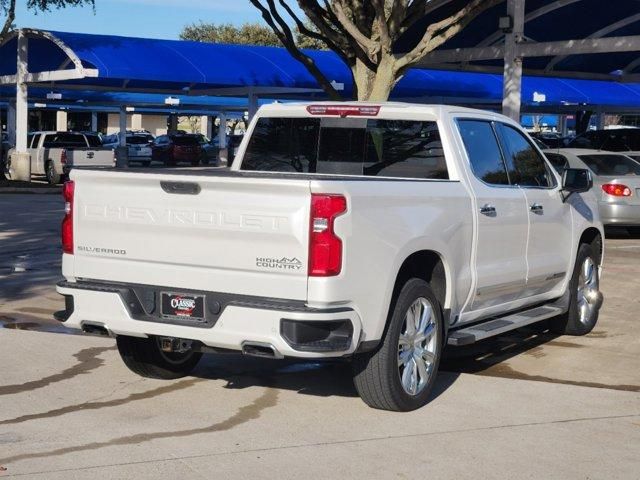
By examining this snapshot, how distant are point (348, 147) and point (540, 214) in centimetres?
172

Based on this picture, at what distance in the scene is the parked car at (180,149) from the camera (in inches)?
2021

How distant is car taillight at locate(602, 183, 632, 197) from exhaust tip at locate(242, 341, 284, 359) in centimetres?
1294

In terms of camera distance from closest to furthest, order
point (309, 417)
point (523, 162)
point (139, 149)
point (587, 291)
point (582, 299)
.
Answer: point (309, 417), point (523, 162), point (582, 299), point (587, 291), point (139, 149)

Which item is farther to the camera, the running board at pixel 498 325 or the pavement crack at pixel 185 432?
the running board at pixel 498 325

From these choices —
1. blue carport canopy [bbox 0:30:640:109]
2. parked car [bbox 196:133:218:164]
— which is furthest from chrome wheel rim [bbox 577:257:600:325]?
parked car [bbox 196:133:218:164]

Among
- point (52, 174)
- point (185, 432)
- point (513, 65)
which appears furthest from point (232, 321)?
point (52, 174)

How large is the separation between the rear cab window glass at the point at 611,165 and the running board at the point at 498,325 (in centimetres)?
971

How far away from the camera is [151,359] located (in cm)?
788

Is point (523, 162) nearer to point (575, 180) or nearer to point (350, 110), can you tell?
point (575, 180)

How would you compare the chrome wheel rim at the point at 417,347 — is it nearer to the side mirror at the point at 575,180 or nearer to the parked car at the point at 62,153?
the side mirror at the point at 575,180

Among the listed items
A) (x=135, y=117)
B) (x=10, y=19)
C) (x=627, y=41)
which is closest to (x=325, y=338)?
(x=627, y=41)

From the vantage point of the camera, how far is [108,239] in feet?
23.2

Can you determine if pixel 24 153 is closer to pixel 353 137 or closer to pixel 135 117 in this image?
pixel 353 137

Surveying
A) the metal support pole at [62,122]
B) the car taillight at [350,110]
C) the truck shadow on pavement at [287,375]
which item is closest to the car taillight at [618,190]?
the truck shadow on pavement at [287,375]
